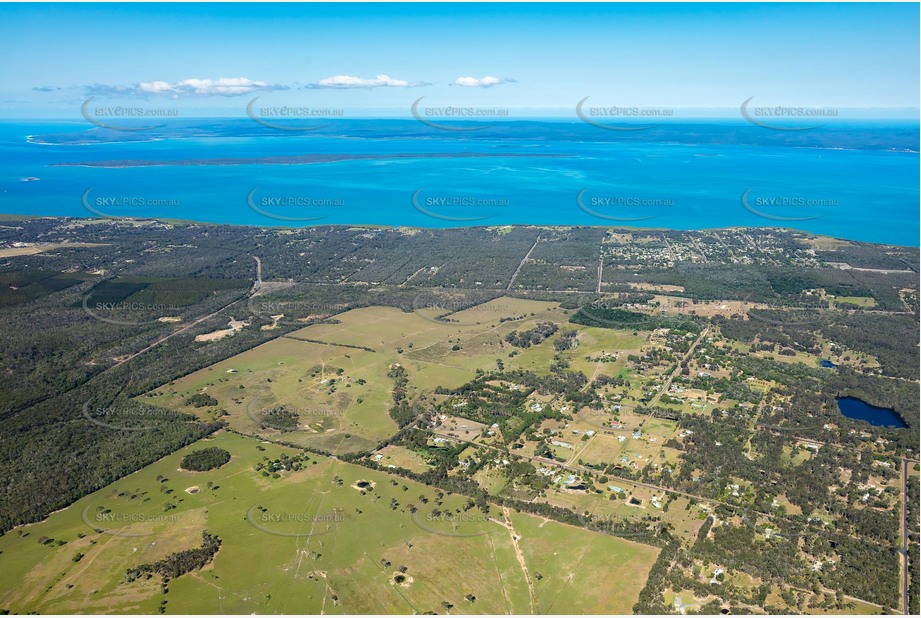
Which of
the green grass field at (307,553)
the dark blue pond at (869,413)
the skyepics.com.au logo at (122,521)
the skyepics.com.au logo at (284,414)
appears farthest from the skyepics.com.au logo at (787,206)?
the skyepics.com.au logo at (122,521)

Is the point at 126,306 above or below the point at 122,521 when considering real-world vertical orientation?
above

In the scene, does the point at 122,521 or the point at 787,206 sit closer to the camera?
the point at 122,521

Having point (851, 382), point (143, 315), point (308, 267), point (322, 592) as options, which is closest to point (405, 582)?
point (322, 592)

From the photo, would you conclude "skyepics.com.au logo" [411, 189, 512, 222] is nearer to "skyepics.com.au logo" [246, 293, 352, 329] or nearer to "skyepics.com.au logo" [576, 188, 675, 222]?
"skyepics.com.au logo" [576, 188, 675, 222]

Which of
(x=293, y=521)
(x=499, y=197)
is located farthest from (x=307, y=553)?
(x=499, y=197)

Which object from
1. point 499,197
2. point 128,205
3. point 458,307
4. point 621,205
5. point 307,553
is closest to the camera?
point 307,553

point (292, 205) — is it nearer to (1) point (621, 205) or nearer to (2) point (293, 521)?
(1) point (621, 205)
